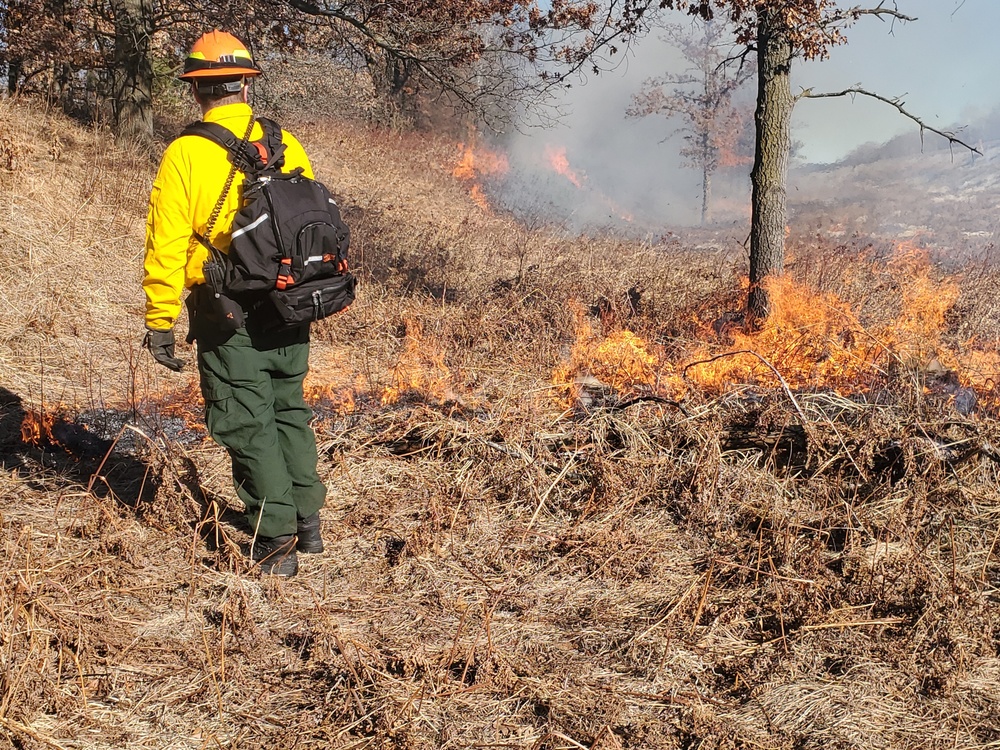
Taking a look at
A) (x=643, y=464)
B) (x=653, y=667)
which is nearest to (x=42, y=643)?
(x=653, y=667)

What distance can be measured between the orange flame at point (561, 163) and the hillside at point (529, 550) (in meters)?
24.8

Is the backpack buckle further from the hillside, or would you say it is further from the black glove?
the hillside

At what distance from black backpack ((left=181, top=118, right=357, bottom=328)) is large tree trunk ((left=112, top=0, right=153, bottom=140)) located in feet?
29.8

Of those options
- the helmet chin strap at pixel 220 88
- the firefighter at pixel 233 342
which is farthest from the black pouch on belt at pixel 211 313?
the helmet chin strap at pixel 220 88

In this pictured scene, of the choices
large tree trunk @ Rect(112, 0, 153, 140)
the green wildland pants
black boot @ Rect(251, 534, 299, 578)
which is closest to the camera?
the green wildland pants

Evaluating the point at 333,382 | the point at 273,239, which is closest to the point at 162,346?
the point at 273,239

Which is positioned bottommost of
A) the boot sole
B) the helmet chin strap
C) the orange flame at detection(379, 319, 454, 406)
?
the boot sole

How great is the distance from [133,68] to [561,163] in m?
22.0

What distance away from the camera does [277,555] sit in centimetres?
375

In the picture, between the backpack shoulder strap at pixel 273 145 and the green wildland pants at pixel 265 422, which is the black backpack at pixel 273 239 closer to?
the backpack shoulder strap at pixel 273 145

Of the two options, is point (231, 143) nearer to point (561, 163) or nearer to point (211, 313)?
point (211, 313)

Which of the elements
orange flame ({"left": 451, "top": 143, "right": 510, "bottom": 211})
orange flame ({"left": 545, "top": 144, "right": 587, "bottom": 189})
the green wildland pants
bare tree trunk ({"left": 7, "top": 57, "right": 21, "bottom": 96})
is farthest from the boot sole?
orange flame ({"left": 545, "top": 144, "right": 587, "bottom": 189})

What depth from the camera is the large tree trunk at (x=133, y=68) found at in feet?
36.0

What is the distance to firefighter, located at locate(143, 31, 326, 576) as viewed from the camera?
10.9 feet
